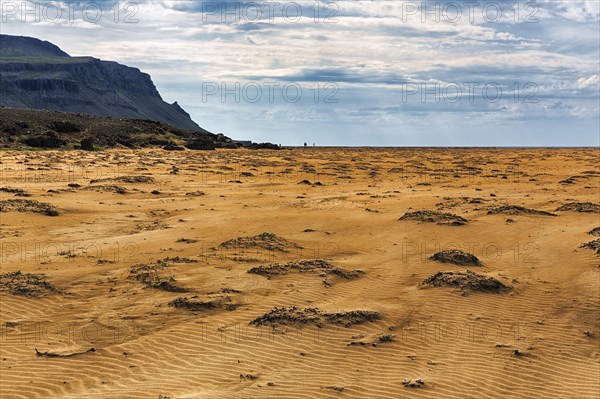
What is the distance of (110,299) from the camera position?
41.8ft

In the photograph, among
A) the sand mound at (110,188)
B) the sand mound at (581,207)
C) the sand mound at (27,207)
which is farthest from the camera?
the sand mound at (110,188)

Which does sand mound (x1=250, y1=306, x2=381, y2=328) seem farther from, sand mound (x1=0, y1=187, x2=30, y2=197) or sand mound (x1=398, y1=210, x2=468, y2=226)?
sand mound (x1=0, y1=187, x2=30, y2=197)

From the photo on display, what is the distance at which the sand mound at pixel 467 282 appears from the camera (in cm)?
1389

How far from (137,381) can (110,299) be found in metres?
3.69

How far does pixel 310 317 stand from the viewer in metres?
11.8

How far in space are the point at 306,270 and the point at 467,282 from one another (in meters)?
3.68

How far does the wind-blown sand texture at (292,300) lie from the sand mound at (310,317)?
0.04m

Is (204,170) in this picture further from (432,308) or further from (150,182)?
(432,308)

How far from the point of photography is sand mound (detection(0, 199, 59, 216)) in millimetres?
20359

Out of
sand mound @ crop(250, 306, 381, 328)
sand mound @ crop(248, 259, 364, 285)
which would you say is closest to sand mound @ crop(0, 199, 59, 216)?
sand mound @ crop(248, 259, 364, 285)

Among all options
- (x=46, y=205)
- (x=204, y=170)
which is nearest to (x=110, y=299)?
(x=46, y=205)

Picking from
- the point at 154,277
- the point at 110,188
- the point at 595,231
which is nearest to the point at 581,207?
the point at 595,231

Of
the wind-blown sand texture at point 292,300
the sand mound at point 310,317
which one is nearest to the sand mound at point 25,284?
the wind-blown sand texture at point 292,300

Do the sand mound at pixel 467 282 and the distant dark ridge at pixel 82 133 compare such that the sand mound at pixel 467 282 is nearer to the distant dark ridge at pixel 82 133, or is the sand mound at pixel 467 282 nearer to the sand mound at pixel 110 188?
the sand mound at pixel 110 188
